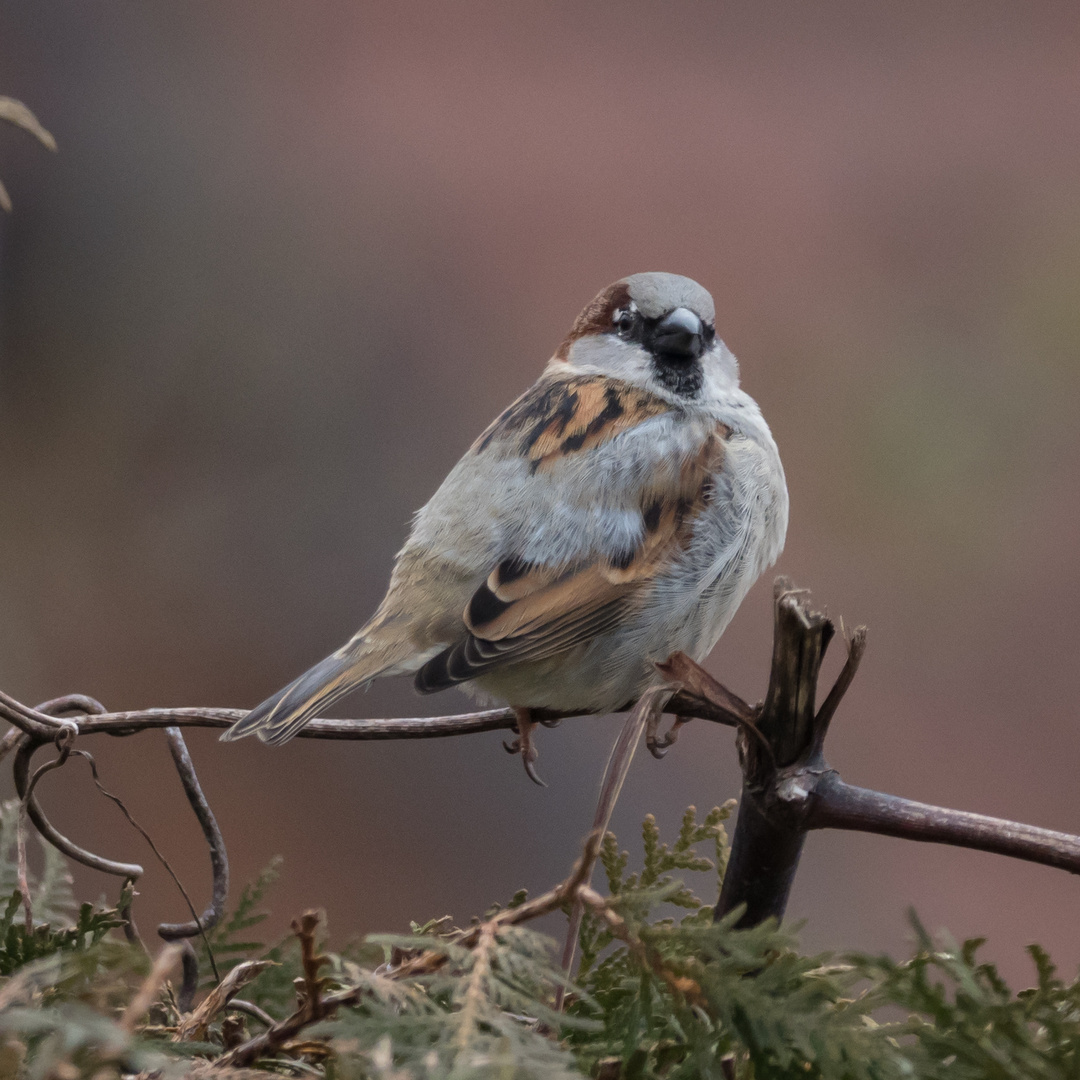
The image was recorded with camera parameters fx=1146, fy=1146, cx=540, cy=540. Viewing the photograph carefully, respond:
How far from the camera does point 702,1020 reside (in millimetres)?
653

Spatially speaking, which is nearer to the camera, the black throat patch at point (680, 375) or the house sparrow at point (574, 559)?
the house sparrow at point (574, 559)

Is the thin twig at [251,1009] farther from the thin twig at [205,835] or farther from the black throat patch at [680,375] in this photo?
the black throat patch at [680,375]

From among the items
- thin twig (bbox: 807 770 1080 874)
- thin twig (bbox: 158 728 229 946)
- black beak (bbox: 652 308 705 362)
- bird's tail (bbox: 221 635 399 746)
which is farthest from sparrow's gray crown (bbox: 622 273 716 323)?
thin twig (bbox: 807 770 1080 874)

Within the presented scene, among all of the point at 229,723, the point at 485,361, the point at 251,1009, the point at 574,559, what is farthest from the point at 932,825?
the point at 485,361

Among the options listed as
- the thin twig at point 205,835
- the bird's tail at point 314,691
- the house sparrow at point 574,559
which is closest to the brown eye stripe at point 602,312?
the house sparrow at point 574,559

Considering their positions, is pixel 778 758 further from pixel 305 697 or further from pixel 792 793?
pixel 305 697

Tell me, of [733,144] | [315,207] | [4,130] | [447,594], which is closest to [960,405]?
[733,144]

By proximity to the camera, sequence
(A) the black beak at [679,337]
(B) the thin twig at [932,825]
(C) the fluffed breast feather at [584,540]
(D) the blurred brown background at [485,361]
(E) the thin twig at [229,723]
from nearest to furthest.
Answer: (B) the thin twig at [932,825]
(E) the thin twig at [229,723]
(C) the fluffed breast feather at [584,540]
(A) the black beak at [679,337]
(D) the blurred brown background at [485,361]

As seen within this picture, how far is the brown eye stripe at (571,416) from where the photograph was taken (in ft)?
5.40

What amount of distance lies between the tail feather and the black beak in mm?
695

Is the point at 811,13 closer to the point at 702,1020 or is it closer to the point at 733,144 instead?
the point at 733,144

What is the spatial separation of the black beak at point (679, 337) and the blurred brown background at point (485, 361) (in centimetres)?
142

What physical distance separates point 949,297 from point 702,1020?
3.96m

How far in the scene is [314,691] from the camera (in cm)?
149
